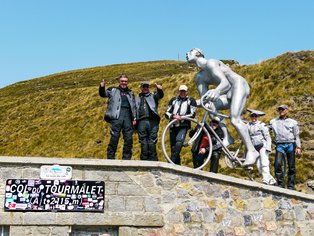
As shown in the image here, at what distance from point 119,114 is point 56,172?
1932mm

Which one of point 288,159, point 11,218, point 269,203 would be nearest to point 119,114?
point 11,218

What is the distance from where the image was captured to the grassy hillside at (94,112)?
2156 cm

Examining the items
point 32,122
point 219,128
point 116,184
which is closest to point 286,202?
point 219,128

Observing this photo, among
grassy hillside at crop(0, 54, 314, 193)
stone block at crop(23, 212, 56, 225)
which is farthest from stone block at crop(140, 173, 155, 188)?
grassy hillside at crop(0, 54, 314, 193)

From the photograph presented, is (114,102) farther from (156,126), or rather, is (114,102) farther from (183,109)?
(183,109)

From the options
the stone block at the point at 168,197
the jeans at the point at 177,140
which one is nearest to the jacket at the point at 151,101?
the jeans at the point at 177,140

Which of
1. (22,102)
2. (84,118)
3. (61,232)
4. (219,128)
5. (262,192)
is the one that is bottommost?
(61,232)

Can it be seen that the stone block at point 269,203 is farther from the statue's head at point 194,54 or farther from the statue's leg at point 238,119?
the statue's head at point 194,54

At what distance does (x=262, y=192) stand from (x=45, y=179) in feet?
13.9

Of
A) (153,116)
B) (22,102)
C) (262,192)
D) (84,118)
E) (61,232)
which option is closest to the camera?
(61,232)

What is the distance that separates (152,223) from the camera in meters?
10.1

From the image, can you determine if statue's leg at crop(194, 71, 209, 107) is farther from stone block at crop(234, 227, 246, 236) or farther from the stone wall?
stone block at crop(234, 227, 246, 236)

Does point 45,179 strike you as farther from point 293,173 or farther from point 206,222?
point 293,173

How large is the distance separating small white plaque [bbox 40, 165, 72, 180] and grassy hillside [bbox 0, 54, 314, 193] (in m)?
8.74
